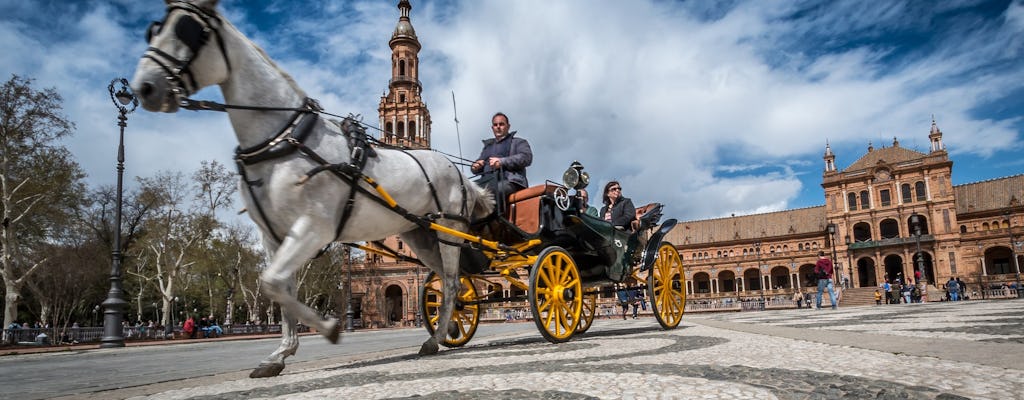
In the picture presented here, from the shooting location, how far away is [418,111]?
5797 centimetres

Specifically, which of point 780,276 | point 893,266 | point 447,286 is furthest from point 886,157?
point 447,286

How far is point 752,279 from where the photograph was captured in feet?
221

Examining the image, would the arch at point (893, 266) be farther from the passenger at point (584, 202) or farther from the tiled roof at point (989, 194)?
the passenger at point (584, 202)

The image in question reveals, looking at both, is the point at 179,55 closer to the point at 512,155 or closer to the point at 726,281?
the point at 512,155

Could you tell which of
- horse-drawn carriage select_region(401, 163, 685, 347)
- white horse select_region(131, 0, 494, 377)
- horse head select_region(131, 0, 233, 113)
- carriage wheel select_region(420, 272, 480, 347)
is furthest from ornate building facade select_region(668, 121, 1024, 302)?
horse head select_region(131, 0, 233, 113)

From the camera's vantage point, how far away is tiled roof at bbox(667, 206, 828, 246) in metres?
67.1

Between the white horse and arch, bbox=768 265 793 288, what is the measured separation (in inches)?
2631

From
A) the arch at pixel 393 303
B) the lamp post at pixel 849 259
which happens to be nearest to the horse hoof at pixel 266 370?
the arch at pixel 393 303

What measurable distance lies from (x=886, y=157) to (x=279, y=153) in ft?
216

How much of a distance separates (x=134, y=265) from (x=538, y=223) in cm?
4103

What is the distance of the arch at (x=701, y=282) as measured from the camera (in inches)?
2744

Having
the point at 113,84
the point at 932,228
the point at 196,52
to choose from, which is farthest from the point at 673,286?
the point at 932,228

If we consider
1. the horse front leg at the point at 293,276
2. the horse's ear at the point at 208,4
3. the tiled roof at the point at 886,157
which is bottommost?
the horse front leg at the point at 293,276

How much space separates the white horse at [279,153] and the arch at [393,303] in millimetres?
51829
